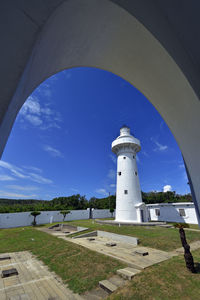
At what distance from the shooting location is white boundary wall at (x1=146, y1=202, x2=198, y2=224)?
Result: 17875mm

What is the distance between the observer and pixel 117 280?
4828 mm

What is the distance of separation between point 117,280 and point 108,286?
22.5 inches

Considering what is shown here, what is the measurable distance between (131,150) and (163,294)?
1780cm

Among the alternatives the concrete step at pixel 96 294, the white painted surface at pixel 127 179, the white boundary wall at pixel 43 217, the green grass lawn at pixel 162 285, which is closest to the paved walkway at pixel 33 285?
the concrete step at pixel 96 294

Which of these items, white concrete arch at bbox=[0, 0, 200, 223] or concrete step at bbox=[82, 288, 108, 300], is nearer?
white concrete arch at bbox=[0, 0, 200, 223]

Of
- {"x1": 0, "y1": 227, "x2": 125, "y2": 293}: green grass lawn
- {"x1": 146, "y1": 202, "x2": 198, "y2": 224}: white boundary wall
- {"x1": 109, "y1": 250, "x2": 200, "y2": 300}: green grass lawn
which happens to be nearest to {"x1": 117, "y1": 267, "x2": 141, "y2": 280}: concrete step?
{"x1": 109, "y1": 250, "x2": 200, "y2": 300}: green grass lawn

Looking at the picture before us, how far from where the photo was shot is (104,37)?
5.48 ft

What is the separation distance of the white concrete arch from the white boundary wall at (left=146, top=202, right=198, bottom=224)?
20.2 m

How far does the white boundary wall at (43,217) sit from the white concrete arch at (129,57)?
77.1 feet

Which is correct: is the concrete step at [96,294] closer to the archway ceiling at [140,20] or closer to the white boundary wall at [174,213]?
the archway ceiling at [140,20]

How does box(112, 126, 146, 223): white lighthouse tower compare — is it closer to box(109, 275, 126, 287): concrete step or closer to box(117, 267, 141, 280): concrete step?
box(117, 267, 141, 280): concrete step

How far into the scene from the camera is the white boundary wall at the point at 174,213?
58.6 ft

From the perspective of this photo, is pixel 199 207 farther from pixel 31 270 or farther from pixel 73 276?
pixel 31 270

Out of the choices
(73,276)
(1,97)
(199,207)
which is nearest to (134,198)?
(73,276)
